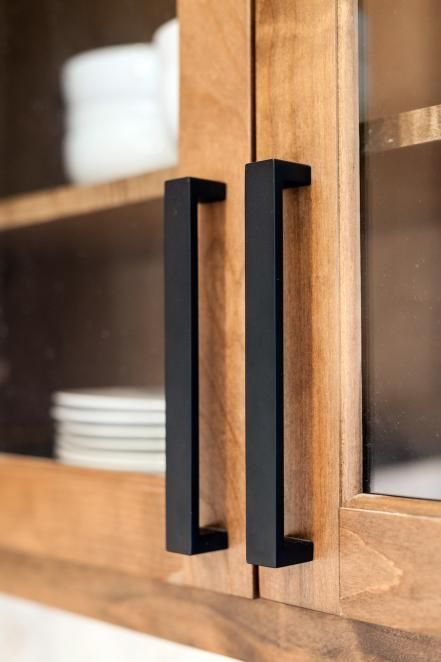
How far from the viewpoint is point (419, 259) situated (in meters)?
0.48

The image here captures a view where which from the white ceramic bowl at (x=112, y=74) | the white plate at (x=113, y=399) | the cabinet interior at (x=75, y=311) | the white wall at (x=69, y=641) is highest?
the white ceramic bowl at (x=112, y=74)

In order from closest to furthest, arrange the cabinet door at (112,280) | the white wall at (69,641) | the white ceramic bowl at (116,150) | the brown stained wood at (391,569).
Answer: the brown stained wood at (391,569), the cabinet door at (112,280), the white ceramic bowl at (116,150), the white wall at (69,641)

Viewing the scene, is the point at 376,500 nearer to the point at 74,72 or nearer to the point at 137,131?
the point at 137,131

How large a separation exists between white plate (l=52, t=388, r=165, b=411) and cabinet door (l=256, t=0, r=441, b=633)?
17 centimetres

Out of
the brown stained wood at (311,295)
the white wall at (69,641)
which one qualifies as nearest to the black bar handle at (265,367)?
the brown stained wood at (311,295)

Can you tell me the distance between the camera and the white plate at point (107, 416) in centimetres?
68

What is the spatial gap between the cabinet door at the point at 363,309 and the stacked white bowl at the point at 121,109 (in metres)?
0.15

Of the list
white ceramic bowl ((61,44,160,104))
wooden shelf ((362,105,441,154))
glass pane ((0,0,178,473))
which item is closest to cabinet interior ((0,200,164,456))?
glass pane ((0,0,178,473))

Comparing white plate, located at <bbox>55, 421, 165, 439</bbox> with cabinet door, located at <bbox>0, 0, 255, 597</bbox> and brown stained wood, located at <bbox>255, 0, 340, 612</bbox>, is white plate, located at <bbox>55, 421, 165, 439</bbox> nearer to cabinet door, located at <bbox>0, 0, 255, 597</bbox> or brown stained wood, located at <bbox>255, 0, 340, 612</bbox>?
cabinet door, located at <bbox>0, 0, 255, 597</bbox>

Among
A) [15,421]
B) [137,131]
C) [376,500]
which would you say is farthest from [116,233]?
[376,500]

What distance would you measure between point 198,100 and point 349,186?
14 centimetres

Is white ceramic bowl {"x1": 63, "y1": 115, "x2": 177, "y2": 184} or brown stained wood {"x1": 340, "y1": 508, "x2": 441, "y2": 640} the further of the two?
white ceramic bowl {"x1": 63, "y1": 115, "x2": 177, "y2": 184}

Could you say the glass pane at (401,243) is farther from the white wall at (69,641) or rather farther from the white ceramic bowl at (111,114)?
the white wall at (69,641)

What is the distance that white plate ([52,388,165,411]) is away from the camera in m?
0.67
